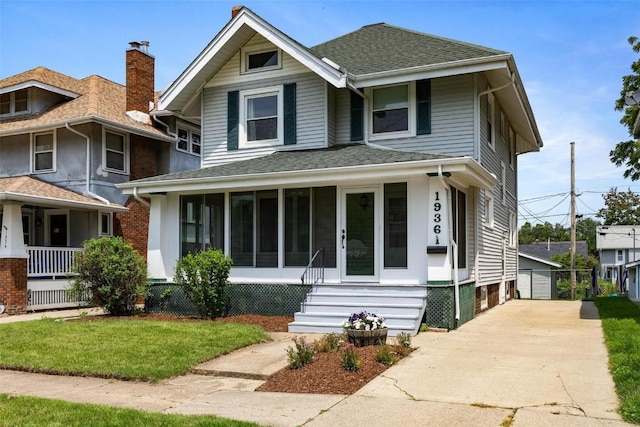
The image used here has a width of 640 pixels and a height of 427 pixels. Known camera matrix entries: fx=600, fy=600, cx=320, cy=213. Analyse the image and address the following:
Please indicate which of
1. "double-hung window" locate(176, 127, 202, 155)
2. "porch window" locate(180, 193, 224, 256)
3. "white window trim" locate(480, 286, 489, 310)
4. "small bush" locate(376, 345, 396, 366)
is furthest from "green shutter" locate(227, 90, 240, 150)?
"small bush" locate(376, 345, 396, 366)

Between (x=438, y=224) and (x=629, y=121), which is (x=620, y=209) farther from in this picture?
(x=438, y=224)

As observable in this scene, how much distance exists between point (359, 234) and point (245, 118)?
5.05m

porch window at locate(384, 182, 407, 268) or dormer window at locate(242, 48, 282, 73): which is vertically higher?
dormer window at locate(242, 48, 282, 73)

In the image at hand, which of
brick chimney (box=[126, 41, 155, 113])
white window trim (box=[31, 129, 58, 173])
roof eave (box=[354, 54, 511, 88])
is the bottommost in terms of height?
white window trim (box=[31, 129, 58, 173])

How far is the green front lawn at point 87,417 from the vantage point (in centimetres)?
550

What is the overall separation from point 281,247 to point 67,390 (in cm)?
654

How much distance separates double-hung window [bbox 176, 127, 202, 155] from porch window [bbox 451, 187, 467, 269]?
12032mm

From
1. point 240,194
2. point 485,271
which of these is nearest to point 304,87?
point 240,194

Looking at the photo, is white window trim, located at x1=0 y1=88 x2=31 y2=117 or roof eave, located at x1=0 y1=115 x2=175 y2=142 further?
white window trim, located at x1=0 y1=88 x2=31 y2=117

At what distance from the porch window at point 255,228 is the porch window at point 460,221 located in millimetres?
3848

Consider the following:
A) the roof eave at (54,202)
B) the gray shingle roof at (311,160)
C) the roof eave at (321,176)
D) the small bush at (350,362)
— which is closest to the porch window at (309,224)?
the roof eave at (321,176)

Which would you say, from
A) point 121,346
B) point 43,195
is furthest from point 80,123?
point 121,346

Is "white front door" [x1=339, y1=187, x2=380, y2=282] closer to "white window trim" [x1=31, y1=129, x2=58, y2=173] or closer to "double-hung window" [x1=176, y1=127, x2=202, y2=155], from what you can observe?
"double-hung window" [x1=176, y1=127, x2=202, y2=155]

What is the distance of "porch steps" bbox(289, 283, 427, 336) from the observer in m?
10.8
